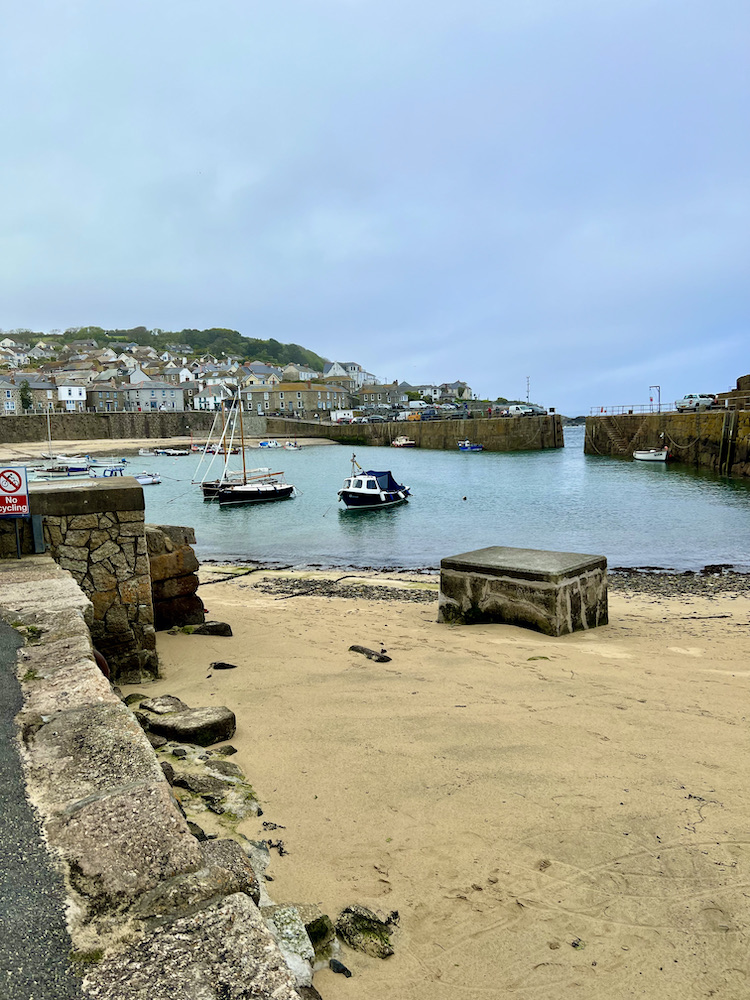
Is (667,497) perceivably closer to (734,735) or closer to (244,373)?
(734,735)

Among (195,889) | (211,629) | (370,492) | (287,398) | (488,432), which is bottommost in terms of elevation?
(370,492)

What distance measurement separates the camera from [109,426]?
9612cm

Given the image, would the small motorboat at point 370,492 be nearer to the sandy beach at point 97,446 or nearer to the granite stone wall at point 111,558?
the granite stone wall at point 111,558

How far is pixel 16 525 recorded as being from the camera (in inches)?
236

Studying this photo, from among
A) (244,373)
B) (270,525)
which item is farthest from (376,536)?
(244,373)

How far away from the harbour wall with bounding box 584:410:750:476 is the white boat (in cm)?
74

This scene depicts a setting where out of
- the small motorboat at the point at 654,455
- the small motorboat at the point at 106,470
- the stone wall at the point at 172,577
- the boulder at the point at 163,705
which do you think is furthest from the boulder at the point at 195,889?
the small motorboat at the point at 654,455

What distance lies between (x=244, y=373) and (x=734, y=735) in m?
149

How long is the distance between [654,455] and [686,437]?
293cm

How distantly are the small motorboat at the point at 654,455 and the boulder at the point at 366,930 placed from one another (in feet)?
190

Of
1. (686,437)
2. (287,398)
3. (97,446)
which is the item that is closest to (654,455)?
(686,437)

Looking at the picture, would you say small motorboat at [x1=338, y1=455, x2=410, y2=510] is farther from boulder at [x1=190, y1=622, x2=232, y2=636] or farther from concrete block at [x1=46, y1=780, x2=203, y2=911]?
concrete block at [x1=46, y1=780, x2=203, y2=911]

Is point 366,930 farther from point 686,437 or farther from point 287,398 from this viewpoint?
point 287,398

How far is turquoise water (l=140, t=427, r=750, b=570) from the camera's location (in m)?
22.9
